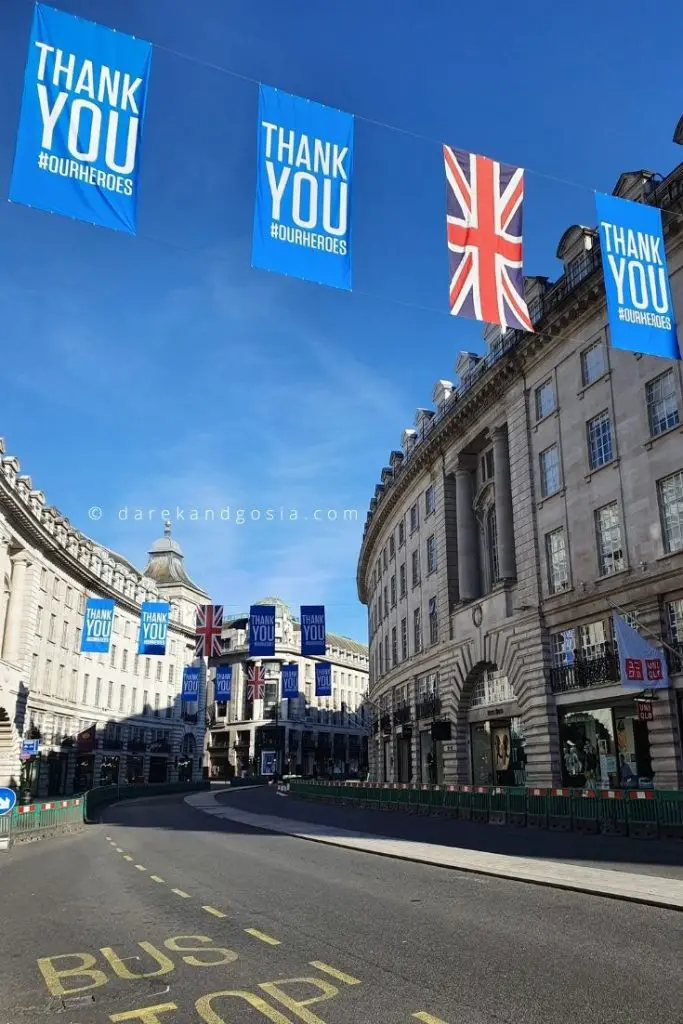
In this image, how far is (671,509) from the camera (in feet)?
90.9

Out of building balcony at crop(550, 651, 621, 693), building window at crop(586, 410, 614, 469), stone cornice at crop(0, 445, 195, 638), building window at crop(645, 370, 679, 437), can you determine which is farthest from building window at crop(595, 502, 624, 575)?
stone cornice at crop(0, 445, 195, 638)

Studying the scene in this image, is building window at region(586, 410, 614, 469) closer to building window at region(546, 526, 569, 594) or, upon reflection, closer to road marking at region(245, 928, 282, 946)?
building window at region(546, 526, 569, 594)

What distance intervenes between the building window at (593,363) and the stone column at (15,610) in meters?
37.8

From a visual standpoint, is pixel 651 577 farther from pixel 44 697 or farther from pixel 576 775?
pixel 44 697

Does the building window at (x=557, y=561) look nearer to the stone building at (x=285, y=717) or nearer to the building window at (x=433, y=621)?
the building window at (x=433, y=621)

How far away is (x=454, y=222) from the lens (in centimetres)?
1556

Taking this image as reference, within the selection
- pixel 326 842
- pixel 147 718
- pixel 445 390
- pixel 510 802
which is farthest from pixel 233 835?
pixel 147 718

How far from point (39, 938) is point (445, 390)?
42.4 m

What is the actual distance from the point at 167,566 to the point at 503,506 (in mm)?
68841

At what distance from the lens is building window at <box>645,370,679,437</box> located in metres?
28.1

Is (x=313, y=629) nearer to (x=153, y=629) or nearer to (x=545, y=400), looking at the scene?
(x=153, y=629)

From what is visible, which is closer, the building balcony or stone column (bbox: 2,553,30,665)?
the building balcony

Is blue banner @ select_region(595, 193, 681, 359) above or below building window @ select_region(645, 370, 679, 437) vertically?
below

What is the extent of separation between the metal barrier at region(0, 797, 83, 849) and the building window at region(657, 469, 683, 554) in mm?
23330
